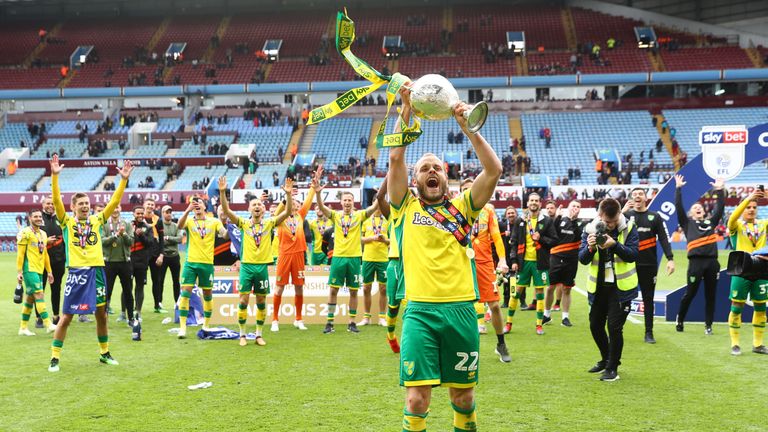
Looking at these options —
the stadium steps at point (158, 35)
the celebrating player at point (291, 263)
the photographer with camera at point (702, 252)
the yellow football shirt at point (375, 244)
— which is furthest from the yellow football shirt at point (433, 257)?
the stadium steps at point (158, 35)

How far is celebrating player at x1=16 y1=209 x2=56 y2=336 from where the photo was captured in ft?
37.5

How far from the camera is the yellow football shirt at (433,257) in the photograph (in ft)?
15.2

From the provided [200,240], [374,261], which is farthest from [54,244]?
[374,261]

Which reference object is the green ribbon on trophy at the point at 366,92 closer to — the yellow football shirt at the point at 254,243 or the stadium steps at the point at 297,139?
the yellow football shirt at the point at 254,243

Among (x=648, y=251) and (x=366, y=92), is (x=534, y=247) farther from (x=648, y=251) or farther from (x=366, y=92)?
(x=366, y=92)

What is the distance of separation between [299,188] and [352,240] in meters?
28.1

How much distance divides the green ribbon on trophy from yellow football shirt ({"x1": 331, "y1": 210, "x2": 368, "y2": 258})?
6631 millimetres

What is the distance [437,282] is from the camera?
462cm

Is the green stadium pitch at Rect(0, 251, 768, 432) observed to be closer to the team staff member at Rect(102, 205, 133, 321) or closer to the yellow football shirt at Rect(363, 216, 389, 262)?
the team staff member at Rect(102, 205, 133, 321)

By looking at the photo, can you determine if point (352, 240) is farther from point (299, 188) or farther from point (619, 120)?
point (619, 120)

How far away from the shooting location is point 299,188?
39.5 m

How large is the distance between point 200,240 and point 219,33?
53944 millimetres

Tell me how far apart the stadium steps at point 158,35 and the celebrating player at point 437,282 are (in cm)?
5987

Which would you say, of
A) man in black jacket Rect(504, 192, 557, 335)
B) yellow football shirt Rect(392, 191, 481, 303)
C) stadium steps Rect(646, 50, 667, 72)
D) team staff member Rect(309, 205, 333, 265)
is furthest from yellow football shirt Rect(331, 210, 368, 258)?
stadium steps Rect(646, 50, 667, 72)
